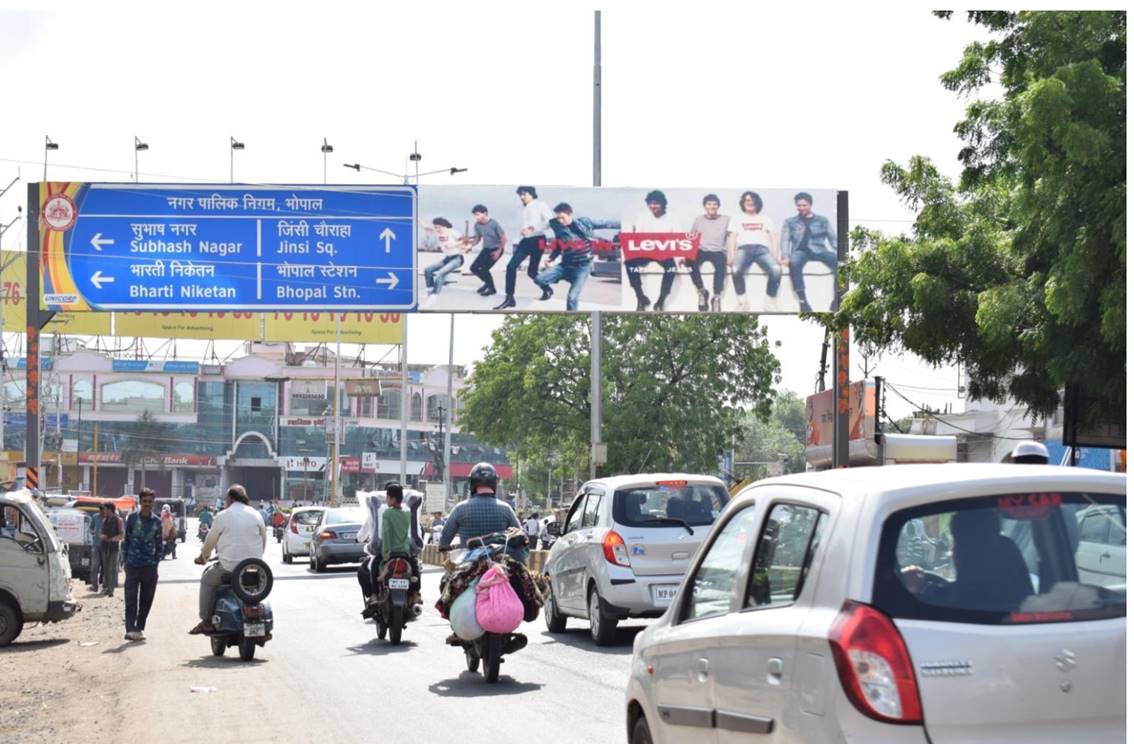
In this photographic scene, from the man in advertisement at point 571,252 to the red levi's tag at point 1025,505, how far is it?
26870mm

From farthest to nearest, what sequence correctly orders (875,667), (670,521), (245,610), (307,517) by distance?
(307,517) < (670,521) < (245,610) < (875,667)

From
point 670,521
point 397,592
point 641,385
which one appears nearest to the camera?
point 670,521

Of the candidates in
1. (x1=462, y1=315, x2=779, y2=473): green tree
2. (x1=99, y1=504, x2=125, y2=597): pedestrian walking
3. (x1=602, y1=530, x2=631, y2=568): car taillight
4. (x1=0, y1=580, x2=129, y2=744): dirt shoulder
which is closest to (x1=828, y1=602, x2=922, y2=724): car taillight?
(x1=0, y1=580, x2=129, y2=744): dirt shoulder

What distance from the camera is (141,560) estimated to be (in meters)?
18.0

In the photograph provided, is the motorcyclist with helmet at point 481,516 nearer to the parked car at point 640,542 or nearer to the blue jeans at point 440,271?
the parked car at point 640,542

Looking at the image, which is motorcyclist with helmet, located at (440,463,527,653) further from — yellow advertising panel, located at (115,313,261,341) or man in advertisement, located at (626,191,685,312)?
yellow advertising panel, located at (115,313,261,341)

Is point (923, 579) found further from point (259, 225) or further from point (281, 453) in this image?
point (281, 453)

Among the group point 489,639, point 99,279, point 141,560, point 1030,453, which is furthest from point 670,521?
point 99,279

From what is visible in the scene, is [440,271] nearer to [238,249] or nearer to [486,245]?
[486,245]

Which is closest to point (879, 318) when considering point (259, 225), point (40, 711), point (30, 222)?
point (40, 711)

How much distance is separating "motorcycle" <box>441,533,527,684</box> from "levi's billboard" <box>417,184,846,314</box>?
1857 cm

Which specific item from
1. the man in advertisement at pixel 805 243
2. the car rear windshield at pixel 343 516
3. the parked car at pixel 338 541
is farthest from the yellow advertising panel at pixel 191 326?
the man in advertisement at pixel 805 243

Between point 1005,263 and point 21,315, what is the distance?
243 ft

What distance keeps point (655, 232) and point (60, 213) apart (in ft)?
40.1
